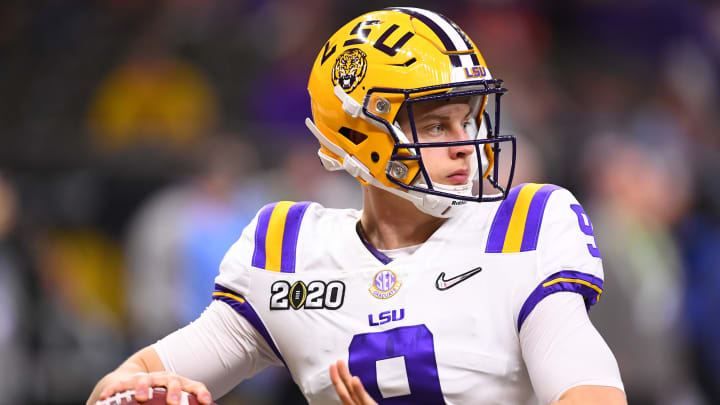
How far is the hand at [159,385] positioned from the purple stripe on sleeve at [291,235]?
15.7 inches

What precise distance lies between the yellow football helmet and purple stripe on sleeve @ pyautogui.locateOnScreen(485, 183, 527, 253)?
1.2 inches

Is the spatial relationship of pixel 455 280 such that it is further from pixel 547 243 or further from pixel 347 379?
pixel 347 379

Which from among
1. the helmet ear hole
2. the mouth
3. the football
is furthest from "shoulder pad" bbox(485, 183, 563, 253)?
the football

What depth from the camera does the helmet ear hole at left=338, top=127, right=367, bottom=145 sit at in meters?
2.50

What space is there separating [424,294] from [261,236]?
0.49 metres

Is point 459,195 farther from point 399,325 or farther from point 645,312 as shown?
point 645,312

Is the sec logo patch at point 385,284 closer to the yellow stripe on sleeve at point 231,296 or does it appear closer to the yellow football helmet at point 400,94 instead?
the yellow football helmet at point 400,94

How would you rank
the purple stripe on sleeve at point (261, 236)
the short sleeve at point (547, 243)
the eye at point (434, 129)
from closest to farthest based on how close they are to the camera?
the short sleeve at point (547, 243) → the eye at point (434, 129) → the purple stripe on sleeve at point (261, 236)

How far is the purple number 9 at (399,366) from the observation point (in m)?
2.22

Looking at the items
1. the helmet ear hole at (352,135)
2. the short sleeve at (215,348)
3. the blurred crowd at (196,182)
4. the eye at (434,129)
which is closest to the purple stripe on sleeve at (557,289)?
the eye at (434,129)

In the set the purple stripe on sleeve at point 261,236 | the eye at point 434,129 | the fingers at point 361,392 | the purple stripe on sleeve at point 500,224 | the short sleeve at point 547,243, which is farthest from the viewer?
the purple stripe on sleeve at point 261,236

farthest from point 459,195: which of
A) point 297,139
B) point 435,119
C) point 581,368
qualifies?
point 297,139

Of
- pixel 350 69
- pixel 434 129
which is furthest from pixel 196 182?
pixel 434 129

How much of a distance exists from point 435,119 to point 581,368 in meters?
0.69
